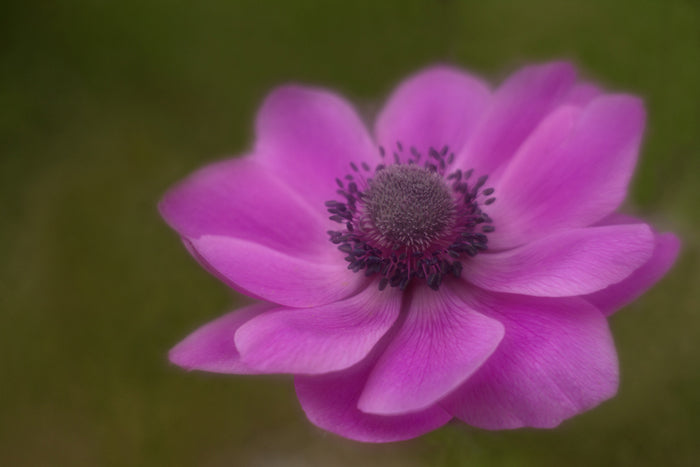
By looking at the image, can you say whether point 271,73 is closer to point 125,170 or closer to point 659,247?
point 125,170

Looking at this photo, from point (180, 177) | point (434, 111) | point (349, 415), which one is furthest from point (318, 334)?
point (180, 177)

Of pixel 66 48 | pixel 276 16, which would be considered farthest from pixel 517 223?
pixel 66 48

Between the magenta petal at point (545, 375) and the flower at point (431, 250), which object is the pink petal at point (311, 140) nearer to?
the flower at point (431, 250)

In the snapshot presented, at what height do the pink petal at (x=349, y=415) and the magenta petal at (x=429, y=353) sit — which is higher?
the magenta petal at (x=429, y=353)

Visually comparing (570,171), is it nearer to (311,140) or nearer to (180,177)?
(311,140)

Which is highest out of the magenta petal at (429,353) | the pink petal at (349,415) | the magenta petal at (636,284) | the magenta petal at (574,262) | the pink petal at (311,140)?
the pink petal at (311,140)

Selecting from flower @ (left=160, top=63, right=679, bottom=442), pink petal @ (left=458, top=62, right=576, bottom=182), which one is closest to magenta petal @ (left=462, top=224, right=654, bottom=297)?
flower @ (left=160, top=63, right=679, bottom=442)

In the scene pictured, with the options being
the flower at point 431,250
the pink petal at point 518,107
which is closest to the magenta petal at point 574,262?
the flower at point 431,250
